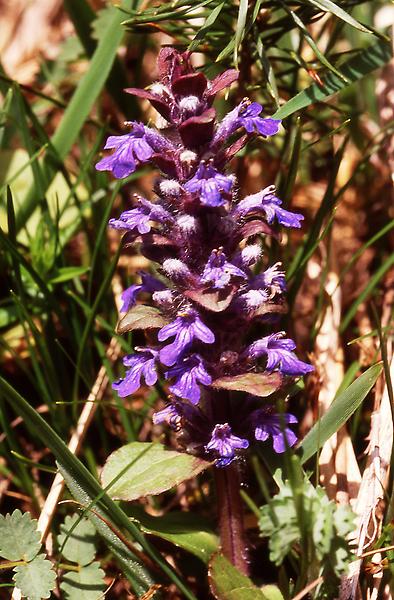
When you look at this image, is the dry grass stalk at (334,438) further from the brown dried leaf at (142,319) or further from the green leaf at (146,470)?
the brown dried leaf at (142,319)

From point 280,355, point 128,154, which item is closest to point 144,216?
point 128,154

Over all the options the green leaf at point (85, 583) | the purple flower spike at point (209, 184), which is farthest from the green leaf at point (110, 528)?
the purple flower spike at point (209, 184)

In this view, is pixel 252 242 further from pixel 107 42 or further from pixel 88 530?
pixel 107 42

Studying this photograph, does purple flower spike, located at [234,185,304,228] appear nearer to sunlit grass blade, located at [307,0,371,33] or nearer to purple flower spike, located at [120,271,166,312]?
purple flower spike, located at [120,271,166,312]

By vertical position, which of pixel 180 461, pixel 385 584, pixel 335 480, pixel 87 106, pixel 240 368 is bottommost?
pixel 385 584

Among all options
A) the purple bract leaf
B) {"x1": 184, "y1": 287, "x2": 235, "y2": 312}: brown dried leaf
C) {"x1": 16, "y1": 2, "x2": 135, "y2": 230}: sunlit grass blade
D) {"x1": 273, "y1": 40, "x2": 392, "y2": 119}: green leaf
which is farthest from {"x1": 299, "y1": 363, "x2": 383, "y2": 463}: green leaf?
{"x1": 16, "y1": 2, "x2": 135, "y2": 230}: sunlit grass blade

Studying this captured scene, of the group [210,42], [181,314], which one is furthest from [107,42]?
[181,314]
